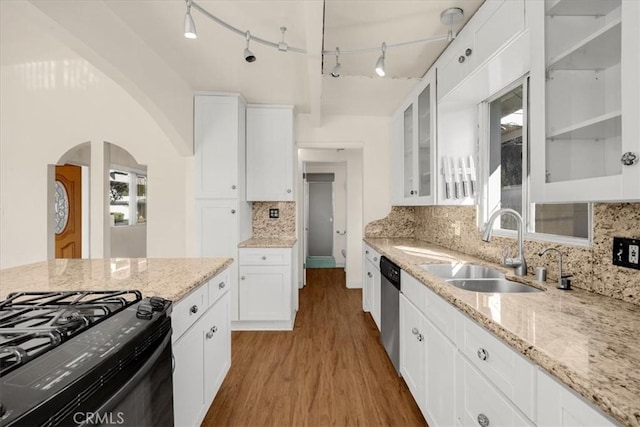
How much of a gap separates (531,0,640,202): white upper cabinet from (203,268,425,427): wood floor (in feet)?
5.25

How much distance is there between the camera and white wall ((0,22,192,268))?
3342mm

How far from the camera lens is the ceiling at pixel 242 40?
65.4 inches

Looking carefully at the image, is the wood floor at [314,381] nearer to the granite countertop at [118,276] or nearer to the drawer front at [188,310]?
the drawer front at [188,310]

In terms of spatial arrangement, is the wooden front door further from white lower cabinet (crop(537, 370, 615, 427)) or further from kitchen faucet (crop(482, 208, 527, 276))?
white lower cabinet (crop(537, 370, 615, 427))

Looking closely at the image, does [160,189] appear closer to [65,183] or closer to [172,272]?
[172,272]

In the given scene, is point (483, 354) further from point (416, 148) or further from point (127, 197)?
point (127, 197)

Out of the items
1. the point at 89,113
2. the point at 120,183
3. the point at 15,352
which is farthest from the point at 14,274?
the point at 120,183

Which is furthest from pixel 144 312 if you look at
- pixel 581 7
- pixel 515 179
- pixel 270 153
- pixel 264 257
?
pixel 270 153

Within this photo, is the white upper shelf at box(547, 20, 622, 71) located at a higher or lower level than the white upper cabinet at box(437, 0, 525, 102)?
lower

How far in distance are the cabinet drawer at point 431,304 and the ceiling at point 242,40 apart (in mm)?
1578

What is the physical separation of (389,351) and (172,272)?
1.73 meters

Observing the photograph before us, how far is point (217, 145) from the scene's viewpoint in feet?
9.96

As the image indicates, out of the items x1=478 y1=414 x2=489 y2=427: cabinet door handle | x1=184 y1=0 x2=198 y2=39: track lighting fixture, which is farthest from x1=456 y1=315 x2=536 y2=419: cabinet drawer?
x1=184 y1=0 x2=198 y2=39: track lighting fixture

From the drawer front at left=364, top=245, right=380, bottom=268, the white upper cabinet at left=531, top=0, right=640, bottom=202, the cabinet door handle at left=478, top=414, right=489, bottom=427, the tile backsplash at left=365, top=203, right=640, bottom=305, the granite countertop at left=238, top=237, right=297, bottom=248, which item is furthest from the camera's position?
the granite countertop at left=238, top=237, right=297, bottom=248
